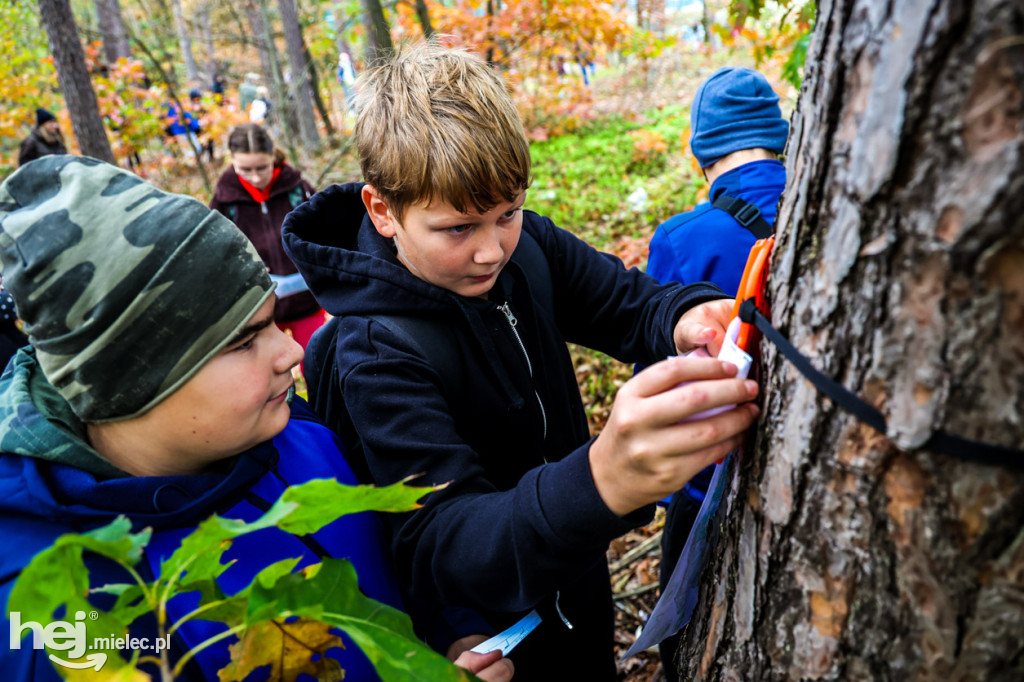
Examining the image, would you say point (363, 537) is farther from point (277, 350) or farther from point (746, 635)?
point (746, 635)

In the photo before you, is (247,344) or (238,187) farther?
(238,187)

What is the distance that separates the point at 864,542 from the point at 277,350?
3.96ft

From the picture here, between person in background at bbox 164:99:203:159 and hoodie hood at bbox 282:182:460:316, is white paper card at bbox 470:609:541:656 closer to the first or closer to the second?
hoodie hood at bbox 282:182:460:316

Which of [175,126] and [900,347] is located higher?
[900,347]

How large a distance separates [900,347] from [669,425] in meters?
0.31

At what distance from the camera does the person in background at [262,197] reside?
190 inches

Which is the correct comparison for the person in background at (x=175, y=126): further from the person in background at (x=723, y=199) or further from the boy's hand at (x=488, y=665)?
the boy's hand at (x=488, y=665)

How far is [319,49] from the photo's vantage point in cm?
A: 1435

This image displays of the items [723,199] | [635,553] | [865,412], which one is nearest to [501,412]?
[865,412]

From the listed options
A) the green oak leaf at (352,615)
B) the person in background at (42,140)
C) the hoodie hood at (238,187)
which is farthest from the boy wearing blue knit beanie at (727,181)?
the person in background at (42,140)

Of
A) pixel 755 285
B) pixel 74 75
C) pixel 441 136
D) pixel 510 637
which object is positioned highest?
pixel 74 75

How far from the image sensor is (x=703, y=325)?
1.43 meters

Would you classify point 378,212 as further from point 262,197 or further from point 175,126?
point 175,126

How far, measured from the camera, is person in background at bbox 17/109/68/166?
8.10 meters
